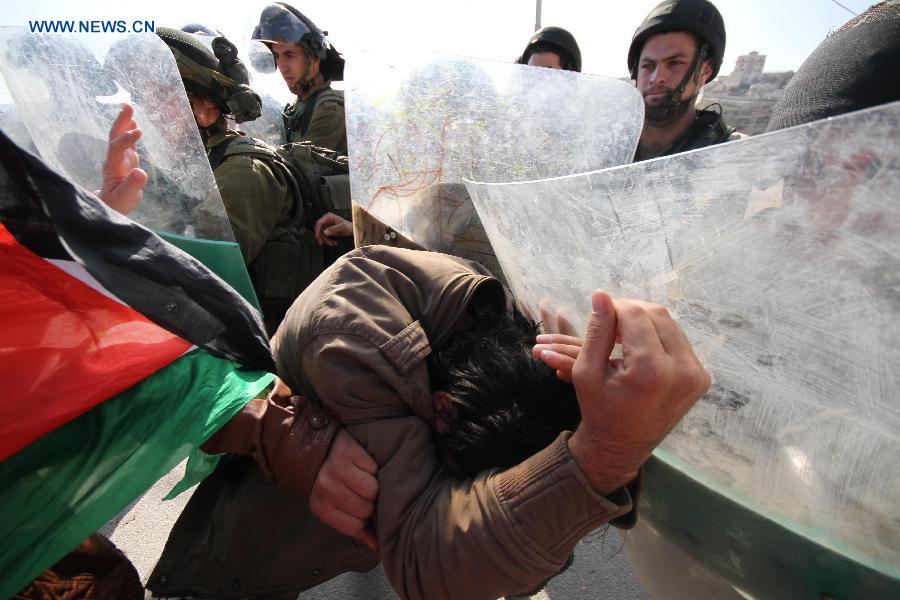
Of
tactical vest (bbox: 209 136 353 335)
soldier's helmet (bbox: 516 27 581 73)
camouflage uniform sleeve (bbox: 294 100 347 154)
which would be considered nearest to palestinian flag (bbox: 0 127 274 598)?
tactical vest (bbox: 209 136 353 335)

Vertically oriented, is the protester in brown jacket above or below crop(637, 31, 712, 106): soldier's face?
below

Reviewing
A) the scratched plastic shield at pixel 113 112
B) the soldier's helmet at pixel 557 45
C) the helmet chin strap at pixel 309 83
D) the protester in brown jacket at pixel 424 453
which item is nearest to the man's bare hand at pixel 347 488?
the protester in brown jacket at pixel 424 453

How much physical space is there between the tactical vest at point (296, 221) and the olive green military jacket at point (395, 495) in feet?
2.92

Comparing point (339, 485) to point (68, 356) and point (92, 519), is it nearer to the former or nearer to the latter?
point (92, 519)

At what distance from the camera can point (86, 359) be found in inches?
35.9

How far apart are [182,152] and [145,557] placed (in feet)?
5.25

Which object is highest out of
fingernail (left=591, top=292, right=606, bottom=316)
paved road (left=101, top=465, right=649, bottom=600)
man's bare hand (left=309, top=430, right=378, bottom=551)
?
fingernail (left=591, top=292, right=606, bottom=316)

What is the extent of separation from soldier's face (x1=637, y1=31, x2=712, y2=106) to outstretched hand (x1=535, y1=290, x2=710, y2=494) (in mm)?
2065

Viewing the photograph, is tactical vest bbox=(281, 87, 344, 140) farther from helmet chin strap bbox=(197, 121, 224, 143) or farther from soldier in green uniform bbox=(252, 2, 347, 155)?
helmet chin strap bbox=(197, 121, 224, 143)

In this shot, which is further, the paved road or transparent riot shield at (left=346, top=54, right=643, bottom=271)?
→ the paved road

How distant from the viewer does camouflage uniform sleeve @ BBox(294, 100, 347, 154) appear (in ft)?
9.09

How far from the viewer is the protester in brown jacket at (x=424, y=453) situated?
0.69 m

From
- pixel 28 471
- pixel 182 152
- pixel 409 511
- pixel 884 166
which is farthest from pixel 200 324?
pixel 884 166

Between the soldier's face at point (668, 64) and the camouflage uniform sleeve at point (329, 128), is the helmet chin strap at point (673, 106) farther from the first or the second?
the camouflage uniform sleeve at point (329, 128)
